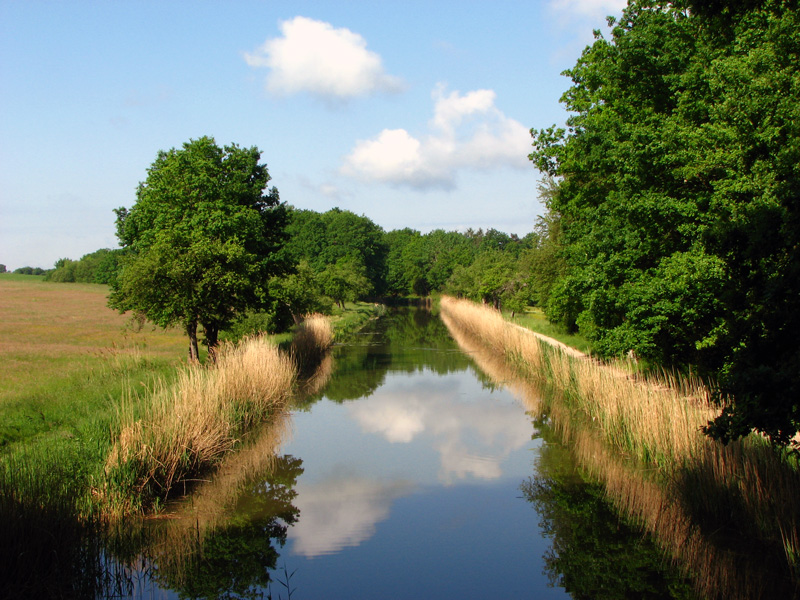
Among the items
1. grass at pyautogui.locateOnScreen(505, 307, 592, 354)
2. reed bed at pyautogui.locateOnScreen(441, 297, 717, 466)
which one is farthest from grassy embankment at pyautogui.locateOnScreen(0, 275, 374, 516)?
grass at pyautogui.locateOnScreen(505, 307, 592, 354)

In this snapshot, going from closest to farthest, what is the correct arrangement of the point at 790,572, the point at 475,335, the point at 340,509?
the point at 790,572 → the point at 340,509 → the point at 475,335

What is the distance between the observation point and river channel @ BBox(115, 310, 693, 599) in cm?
751

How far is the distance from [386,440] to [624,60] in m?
10.5

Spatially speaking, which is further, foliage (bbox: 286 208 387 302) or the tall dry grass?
foliage (bbox: 286 208 387 302)

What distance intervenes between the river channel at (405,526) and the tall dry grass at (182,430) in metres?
0.52

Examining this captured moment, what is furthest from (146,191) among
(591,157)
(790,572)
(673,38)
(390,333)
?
(390,333)

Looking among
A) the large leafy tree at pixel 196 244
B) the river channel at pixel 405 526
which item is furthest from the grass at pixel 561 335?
the large leafy tree at pixel 196 244

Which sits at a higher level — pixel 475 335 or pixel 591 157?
pixel 591 157

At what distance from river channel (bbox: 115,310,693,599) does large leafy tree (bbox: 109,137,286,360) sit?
15.1 feet

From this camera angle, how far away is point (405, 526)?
9516 mm

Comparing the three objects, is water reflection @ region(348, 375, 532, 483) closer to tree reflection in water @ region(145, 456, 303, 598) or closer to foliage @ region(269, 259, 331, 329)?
tree reflection in water @ region(145, 456, 303, 598)

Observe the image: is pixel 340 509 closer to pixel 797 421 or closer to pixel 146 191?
pixel 797 421

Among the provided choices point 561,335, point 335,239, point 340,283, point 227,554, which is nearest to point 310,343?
point 561,335

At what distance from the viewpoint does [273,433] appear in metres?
14.8
